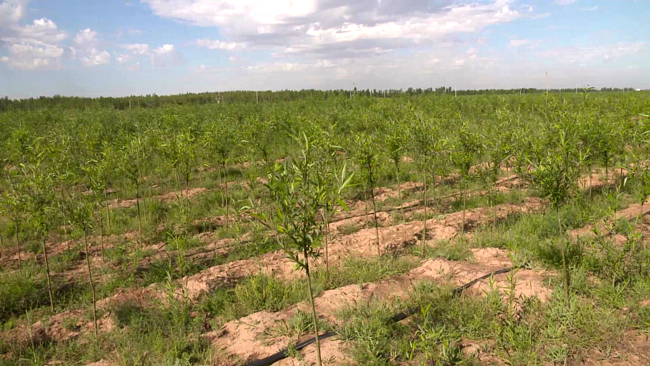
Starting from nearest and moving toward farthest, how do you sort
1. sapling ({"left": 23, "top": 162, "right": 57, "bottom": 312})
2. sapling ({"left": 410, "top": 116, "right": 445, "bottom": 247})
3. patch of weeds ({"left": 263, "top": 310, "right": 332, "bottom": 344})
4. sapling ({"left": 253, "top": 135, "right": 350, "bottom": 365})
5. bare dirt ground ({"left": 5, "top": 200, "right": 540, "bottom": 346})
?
sapling ({"left": 253, "top": 135, "right": 350, "bottom": 365})
patch of weeds ({"left": 263, "top": 310, "right": 332, "bottom": 344})
sapling ({"left": 23, "top": 162, "right": 57, "bottom": 312})
bare dirt ground ({"left": 5, "top": 200, "right": 540, "bottom": 346})
sapling ({"left": 410, "top": 116, "right": 445, "bottom": 247})

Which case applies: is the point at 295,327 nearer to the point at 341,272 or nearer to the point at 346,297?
the point at 346,297

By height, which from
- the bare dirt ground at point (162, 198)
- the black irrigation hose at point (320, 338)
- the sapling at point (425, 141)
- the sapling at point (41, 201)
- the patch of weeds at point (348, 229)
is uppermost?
the sapling at point (425, 141)

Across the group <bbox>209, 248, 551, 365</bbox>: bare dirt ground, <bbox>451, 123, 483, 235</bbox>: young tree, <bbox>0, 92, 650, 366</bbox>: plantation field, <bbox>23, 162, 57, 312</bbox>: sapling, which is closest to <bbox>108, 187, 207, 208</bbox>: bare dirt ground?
<bbox>0, 92, 650, 366</bbox>: plantation field

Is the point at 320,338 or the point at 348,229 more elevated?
the point at 348,229

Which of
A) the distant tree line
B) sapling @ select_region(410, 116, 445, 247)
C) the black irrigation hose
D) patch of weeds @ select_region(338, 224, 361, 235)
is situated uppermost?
the distant tree line

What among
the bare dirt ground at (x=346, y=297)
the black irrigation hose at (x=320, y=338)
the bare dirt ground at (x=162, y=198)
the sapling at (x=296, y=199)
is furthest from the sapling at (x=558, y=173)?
the bare dirt ground at (x=162, y=198)

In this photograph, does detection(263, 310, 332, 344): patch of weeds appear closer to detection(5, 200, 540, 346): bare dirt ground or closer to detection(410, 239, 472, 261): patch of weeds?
detection(5, 200, 540, 346): bare dirt ground

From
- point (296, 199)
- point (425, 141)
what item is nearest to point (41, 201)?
point (296, 199)

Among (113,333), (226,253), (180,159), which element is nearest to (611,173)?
(226,253)

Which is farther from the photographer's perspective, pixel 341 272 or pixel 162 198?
pixel 162 198

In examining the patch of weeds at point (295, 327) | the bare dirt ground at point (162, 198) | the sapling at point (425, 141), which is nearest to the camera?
the patch of weeds at point (295, 327)

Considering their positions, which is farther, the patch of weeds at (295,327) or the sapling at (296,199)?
the patch of weeds at (295,327)

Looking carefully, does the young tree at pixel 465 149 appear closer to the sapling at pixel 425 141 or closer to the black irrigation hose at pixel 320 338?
the sapling at pixel 425 141

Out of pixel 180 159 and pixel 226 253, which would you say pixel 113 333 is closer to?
pixel 226 253
